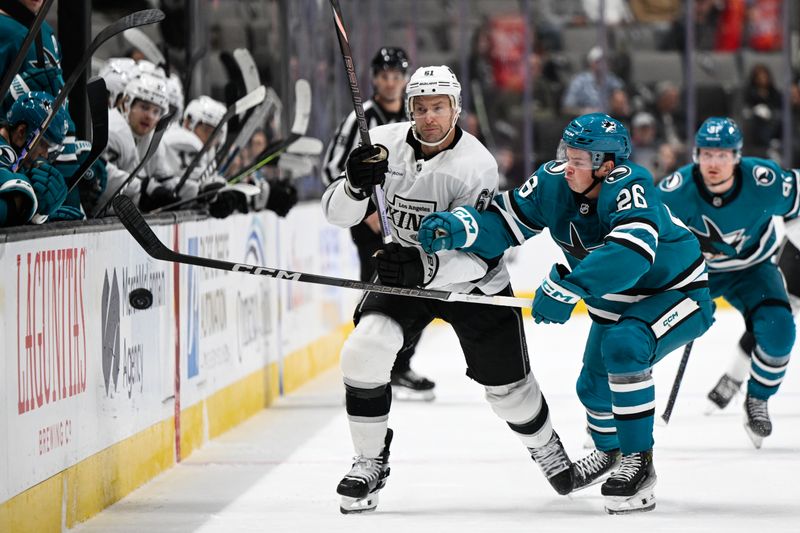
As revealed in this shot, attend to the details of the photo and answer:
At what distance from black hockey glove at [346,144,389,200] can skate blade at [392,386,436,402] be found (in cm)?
245

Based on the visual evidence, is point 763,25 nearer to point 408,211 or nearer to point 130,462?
point 408,211

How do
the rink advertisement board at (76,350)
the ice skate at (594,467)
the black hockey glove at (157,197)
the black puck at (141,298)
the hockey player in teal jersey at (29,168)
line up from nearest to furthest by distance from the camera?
1. the rink advertisement board at (76,350)
2. the hockey player in teal jersey at (29,168)
3. the ice skate at (594,467)
4. the black puck at (141,298)
5. the black hockey glove at (157,197)

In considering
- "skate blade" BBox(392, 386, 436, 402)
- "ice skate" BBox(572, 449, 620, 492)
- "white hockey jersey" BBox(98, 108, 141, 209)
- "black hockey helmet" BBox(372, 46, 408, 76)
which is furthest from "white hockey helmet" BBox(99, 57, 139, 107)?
"ice skate" BBox(572, 449, 620, 492)

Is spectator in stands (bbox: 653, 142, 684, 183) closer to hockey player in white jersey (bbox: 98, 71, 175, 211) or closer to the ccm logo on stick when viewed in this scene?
hockey player in white jersey (bbox: 98, 71, 175, 211)

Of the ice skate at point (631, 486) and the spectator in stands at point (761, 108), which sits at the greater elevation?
the spectator in stands at point (761, 108)

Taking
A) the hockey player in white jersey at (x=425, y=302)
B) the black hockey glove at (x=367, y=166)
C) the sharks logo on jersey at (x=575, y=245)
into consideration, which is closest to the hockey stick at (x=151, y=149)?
the hockey player in white jersey at (x=425, y=302)

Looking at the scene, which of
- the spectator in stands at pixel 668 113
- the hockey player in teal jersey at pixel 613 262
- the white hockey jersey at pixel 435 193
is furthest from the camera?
the spectator in stands at pixel 668 113

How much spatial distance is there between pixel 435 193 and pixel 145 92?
5.14ft

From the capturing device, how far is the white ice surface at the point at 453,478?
141 inches

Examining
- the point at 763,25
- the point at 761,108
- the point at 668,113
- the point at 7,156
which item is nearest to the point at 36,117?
the point at 7,156

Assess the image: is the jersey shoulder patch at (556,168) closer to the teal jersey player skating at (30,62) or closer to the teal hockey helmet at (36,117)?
the teal hockey helmet at (36,117)

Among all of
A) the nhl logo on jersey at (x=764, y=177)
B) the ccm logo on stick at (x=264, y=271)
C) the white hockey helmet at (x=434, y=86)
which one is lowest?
the ccm logo on stick at (x=264, y=271)

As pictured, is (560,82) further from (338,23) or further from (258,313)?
(338,23)

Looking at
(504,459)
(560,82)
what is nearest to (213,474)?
(504,459)
